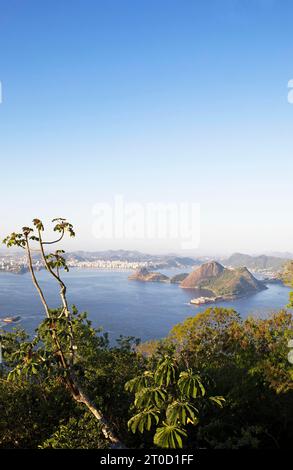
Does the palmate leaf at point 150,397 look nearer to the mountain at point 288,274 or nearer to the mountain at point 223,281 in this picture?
the mountain at point 288,274

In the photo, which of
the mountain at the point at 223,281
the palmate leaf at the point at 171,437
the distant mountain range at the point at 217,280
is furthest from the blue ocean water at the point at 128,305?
the palmate leaf at the point at 171,437

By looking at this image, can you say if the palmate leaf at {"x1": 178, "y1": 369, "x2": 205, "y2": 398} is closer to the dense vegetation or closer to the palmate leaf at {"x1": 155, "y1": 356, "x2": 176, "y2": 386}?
the dense vegetation

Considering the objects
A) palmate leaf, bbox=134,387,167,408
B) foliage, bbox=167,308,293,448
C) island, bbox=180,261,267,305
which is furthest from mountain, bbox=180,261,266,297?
palmate leaf, bbox=134,387,167,408

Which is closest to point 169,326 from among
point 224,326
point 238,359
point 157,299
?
point 157,299

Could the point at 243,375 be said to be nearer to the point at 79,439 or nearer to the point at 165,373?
the point at 79,439

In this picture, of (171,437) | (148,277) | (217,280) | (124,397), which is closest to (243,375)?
(124,397)
